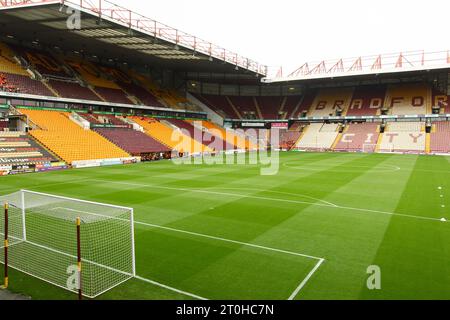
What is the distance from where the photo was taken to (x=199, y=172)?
2697cm

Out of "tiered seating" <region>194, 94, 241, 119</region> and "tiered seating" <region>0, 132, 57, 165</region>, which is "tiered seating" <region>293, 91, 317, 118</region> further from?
"tiered seating" <region>0, 132, 57, 165</region>

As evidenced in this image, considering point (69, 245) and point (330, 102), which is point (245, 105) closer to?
point (330, 102)

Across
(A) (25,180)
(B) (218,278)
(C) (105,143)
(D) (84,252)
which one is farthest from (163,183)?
(C) (105,143)

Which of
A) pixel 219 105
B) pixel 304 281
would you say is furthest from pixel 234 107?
pixel 304 281

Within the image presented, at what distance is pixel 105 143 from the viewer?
122ft

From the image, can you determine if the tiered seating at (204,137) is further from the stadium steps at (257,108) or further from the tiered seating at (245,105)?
the stadium steps at (257,108)

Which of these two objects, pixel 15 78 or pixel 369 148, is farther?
pixel 369 148

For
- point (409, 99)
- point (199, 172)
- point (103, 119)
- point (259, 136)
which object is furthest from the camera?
point (259, 136)

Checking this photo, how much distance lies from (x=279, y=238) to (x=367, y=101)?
5611 cm

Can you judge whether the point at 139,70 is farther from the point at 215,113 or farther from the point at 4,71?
the point at 4,71

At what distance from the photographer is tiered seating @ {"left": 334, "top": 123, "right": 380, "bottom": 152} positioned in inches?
2048

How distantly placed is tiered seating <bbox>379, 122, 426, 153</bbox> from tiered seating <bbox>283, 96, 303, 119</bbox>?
17.7 meters

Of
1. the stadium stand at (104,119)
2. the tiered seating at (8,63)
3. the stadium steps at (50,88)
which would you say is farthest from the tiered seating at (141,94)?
the tiered seating at (8,63)

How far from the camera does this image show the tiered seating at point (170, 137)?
45125mm
